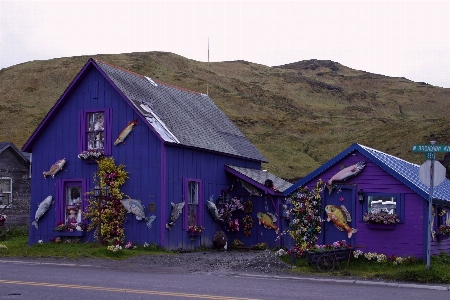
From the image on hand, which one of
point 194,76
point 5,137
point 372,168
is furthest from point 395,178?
point 194,76

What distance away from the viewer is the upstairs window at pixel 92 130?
894 inches

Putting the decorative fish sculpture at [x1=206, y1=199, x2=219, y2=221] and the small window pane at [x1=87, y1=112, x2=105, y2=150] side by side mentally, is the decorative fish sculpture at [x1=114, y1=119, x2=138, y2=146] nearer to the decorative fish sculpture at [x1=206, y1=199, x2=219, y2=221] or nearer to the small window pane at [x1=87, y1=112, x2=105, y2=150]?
the small window pane at [x1=87, y1=112, x2=105, y2=150]

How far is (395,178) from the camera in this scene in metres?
17.9

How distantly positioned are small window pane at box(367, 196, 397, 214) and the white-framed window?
59.0 ft

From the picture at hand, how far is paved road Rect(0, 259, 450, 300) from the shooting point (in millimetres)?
11492

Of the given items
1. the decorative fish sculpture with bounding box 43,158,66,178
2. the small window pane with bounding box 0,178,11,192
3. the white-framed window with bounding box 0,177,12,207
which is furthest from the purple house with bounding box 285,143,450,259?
the small window pane with bounding box 0,178,11,192

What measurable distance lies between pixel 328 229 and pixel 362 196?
5.22ft

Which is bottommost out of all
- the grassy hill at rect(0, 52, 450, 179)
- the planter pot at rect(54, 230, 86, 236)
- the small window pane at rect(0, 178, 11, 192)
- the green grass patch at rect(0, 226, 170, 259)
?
the green grass patch at rect(0, 226, 170, 259)

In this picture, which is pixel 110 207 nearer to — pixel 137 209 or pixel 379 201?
pixel 137 209

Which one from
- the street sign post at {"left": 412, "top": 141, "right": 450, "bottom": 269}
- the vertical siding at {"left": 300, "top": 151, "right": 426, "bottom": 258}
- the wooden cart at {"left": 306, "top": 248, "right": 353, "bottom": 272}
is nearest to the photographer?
the street sign post at {"left": 412, "top": 141, "right": 450, "bottom": 269}

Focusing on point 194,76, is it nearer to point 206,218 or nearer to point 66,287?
point 206,218

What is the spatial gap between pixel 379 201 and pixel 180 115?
31.3 ft

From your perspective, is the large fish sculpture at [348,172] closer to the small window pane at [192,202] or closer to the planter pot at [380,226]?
the planter pot at [380,226]

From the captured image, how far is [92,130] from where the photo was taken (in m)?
22.9
